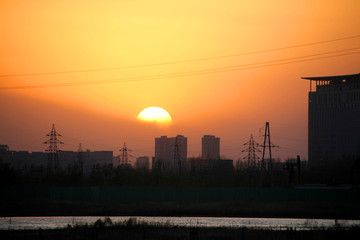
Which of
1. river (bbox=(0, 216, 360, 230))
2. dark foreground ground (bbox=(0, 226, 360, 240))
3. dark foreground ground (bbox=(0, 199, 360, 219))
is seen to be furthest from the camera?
dark foreground ground (bbox=(0, 199, 360, 219))

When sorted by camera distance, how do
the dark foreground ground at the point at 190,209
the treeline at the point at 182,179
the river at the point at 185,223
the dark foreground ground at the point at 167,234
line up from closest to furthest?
the dark foreground ground at the point at 167,234 → the river at the point at 185,223 → the dark foreground ground at the point at 190,209 → the treeline at the point at 182,179

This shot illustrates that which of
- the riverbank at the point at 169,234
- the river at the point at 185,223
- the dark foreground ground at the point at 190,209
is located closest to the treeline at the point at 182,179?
the dark foreground ground at the point at 190,209

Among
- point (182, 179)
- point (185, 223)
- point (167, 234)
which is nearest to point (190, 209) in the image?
point (185, 223)

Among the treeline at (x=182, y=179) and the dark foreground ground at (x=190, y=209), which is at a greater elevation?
the treeline at (x=182, y=179)

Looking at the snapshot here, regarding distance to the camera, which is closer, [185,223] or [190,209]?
[185,223]

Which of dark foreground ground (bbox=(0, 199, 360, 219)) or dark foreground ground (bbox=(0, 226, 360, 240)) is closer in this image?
dark foreground ground (bbox=(0, 226, 360, 240))

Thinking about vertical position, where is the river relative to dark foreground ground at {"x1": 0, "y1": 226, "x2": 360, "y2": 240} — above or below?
below

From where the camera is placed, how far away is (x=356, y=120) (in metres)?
199

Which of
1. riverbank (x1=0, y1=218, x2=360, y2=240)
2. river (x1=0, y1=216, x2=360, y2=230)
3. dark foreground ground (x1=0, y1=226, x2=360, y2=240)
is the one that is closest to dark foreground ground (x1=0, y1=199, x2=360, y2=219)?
river (x1=0, y1=216, x2=360, y2=230)

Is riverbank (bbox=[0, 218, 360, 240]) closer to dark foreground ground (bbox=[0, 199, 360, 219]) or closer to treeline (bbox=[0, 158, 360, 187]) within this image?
dark foreground ground (bbox=[0, 199, 360, 219])

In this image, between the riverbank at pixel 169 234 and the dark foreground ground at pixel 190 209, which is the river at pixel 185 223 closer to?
the riverbank at pixel 169 234

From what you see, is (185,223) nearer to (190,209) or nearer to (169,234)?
(169,234)

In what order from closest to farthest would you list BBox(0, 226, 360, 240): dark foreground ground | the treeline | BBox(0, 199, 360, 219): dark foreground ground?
1. BBox(0, 226, 360, 240): dark foreground ground
2. BBox(0, 199, 360, 219): dark foreground ground
3. the treeline

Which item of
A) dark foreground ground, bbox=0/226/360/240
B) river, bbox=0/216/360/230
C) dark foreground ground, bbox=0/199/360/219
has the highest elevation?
dark foreground ground, bbox=0/226/360/240
